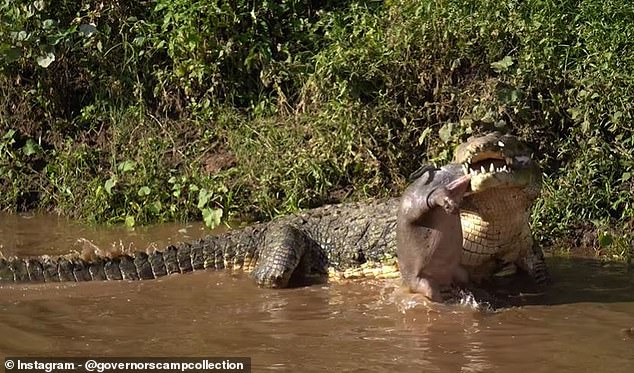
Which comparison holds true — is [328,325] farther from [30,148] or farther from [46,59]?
[46,59]

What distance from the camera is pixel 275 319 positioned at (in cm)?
571

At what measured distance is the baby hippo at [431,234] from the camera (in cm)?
550

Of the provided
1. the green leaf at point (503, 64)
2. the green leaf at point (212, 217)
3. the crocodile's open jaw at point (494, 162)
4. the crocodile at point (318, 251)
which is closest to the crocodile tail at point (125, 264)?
the crocodile at point (318, 251)

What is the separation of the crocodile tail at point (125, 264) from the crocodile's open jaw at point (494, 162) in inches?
85.5

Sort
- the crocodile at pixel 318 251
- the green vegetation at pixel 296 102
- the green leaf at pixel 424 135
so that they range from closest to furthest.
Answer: the crocodile at pixel 318 251, the green vegetation at pixel 296 102, the green leaf at pixel 424 135

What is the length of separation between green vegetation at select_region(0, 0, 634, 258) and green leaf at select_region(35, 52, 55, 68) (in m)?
0.02

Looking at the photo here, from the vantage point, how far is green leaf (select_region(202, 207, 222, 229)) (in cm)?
781

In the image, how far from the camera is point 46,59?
30.7ft

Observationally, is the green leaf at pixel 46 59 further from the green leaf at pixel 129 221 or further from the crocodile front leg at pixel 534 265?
the crocodile front leg at pixel 534 265

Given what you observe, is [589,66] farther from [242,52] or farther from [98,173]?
[98,173]

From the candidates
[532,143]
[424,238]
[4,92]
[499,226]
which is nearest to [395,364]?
[424,238]

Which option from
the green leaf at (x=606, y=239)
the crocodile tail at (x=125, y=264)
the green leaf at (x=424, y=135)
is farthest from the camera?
the green leaf at (x=424, y=135)

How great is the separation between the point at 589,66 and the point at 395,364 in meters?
3.96

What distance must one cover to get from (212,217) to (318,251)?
128cm
